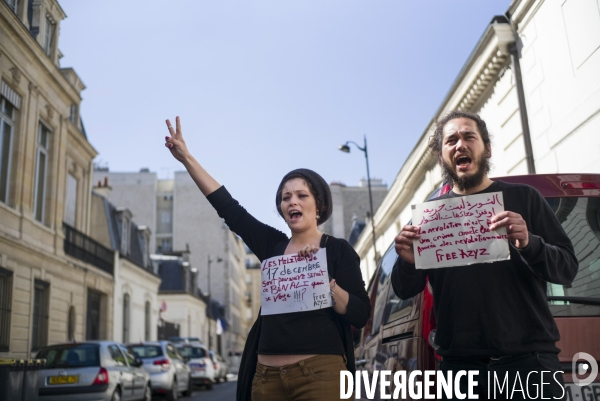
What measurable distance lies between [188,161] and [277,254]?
0.77 metres

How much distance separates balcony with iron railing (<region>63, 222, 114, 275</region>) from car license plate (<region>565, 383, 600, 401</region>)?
69.2ft

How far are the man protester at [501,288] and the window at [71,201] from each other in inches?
934

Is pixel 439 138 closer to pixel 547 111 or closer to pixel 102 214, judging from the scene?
pixel 547 111

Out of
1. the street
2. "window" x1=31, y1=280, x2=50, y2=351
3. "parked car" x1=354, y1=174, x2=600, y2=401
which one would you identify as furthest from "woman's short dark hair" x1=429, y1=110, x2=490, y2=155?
"window" x1=31, y1=280, x2=50, y2=351

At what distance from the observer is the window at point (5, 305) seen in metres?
16.3

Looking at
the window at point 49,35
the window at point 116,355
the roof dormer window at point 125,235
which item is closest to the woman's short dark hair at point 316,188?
the window at point 116,355

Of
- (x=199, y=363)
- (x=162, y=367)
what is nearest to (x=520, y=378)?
(x=162, y=367)

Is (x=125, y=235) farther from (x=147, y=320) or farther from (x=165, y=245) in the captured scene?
(x=165, y=245)

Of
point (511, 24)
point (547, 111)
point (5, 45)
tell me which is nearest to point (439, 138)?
point (547, 111)

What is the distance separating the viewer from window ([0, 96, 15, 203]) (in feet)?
56.7

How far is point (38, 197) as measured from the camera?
20.2 meters

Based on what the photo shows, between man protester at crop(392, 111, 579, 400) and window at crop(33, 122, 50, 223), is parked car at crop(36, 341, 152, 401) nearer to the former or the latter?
window at crop(33, 122, 50, 223)

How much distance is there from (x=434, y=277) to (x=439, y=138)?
0.66 meters

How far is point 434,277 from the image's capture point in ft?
9.02
